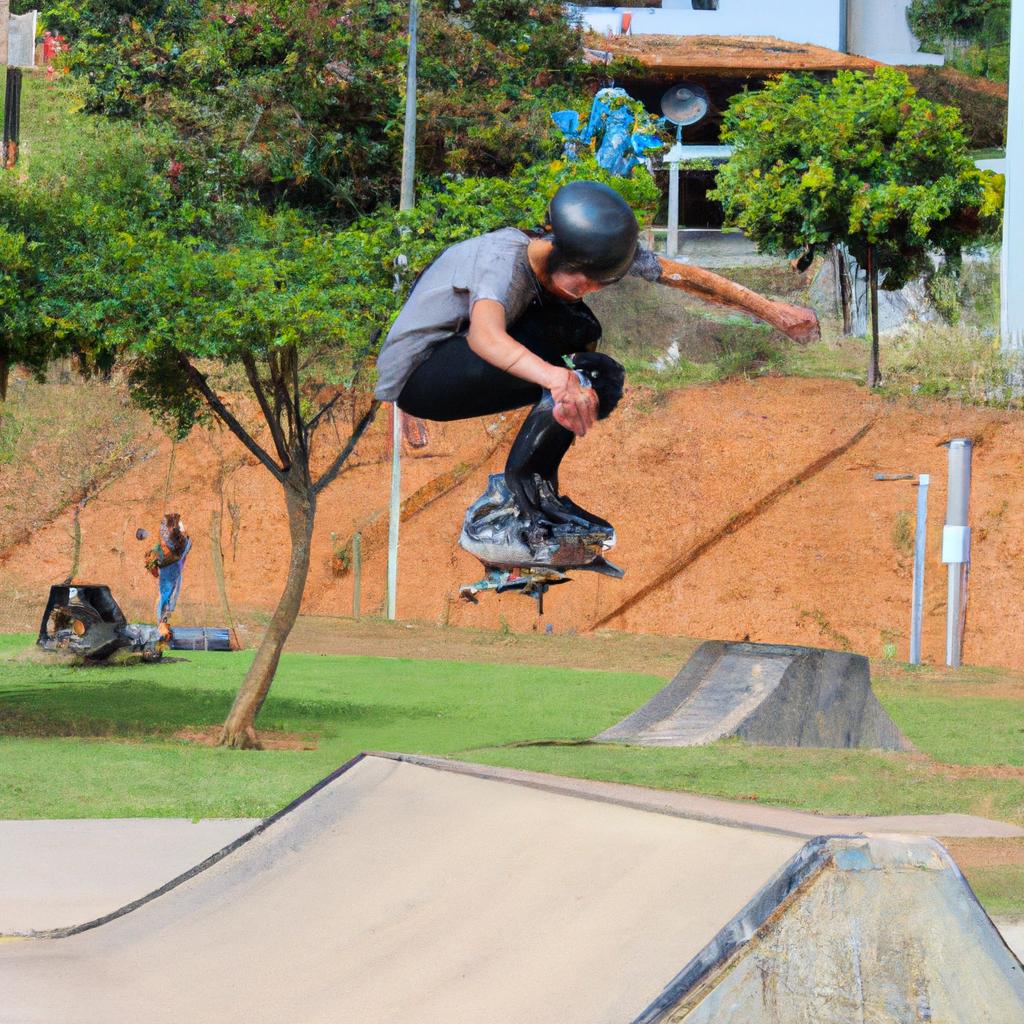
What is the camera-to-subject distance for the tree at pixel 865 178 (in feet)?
87.8

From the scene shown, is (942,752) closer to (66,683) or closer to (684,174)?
(66,683)

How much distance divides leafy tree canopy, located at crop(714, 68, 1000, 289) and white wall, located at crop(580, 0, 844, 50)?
1213 cm

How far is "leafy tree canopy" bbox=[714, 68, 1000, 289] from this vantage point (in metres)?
26.8

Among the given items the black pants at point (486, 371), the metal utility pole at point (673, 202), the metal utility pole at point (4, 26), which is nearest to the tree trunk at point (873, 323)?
the metal utility pole at point (673, 202)

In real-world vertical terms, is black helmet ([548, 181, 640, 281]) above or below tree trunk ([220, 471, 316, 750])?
above

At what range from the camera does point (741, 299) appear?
110 feet

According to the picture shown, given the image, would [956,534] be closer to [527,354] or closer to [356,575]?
[356,575]

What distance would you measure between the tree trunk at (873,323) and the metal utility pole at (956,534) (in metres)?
7.60

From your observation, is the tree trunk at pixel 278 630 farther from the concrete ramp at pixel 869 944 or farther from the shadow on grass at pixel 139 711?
the concrete ramp at pixel 869 944

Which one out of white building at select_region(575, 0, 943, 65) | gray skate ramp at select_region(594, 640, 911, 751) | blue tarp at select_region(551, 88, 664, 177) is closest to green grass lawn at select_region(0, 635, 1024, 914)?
gray skate ramp at select_region(594, 640, 911, 751)

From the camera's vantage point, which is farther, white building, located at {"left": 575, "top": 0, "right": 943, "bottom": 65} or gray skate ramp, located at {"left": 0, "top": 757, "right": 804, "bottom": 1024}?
white building, located at {"left": 575, "top": 0, "right": 943, "bottom": 65}

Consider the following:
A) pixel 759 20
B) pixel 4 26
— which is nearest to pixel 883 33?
pixel 759 20

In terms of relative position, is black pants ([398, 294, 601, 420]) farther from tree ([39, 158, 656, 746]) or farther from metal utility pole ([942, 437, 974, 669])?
metal utility pole ([942, 437, 974, 669])

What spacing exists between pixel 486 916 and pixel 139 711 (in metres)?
11.5
